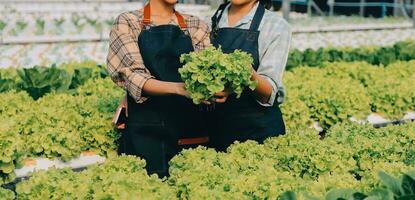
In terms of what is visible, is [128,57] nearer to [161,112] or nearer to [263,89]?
[161,112]

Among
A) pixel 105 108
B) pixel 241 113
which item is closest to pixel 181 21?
pixel 241 113

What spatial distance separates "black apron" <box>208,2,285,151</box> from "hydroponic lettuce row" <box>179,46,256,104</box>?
0.48 metres

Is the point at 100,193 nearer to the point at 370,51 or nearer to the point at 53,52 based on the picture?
the point at 370,51

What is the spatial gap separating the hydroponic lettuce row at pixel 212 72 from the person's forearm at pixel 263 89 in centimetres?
26

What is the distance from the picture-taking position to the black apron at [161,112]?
4324 mm

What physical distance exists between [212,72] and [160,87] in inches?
16.5

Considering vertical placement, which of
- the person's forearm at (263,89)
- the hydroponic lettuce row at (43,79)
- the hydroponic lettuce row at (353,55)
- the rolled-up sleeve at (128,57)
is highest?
the rolled-up sleeve at (128,57)

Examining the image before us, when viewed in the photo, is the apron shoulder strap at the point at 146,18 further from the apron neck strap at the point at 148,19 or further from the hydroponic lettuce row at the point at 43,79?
the hydroponic lettuce row at the point at 43,79

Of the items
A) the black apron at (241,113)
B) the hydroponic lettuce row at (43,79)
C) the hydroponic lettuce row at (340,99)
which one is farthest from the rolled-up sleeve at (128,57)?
the hydroponic lettuce row at (43,79)

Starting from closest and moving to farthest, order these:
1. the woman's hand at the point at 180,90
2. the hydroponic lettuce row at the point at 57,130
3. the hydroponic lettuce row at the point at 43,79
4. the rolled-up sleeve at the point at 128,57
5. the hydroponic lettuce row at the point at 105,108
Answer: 1. the woman's hand at the point at 180,90
2. the rolled-up sleeve at the point at 128,57
3. the hydroponic lettuce row at the point at 57,130
4. the hydroponic lettuce row at the point at 105,108
5. the hydroponic lettuce row at the point at 43,79

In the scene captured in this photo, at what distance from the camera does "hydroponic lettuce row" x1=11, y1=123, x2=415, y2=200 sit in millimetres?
3895

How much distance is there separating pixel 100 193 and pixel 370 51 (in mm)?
9096

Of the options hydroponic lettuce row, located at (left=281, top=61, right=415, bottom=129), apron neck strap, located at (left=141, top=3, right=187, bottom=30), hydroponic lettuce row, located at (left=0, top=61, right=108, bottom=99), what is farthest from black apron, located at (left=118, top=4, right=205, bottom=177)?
hydroponic lettuce row, located at (left=0, top=61, right=108, bottom=99)

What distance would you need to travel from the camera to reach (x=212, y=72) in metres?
3.98
